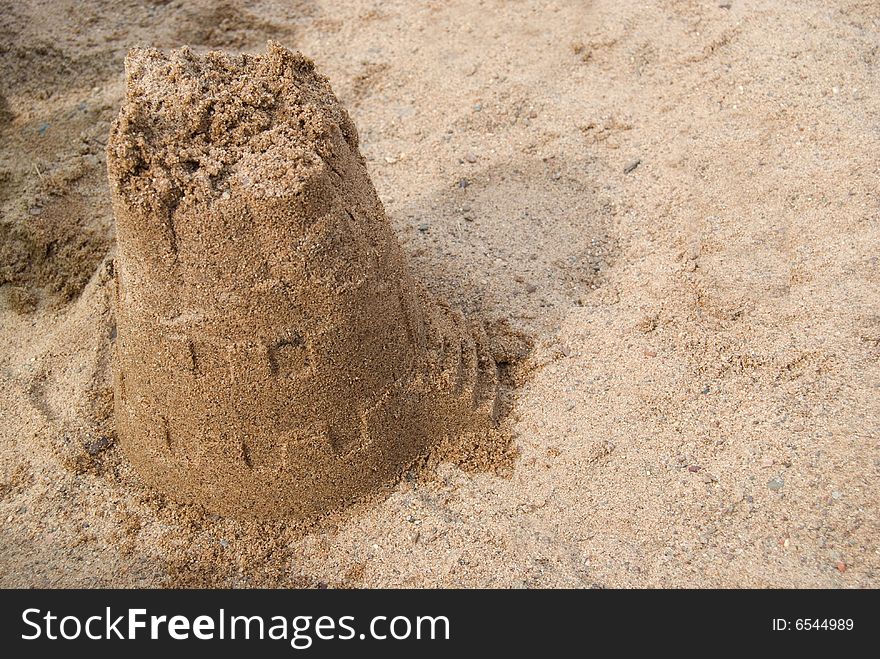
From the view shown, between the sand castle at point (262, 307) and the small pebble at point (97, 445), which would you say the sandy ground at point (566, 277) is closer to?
the small pebble at point (97, 445)

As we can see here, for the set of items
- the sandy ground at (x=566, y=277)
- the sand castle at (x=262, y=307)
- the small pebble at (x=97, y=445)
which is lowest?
the small pebble at (x=97, y=445)

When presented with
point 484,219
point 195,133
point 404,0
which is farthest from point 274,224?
point 404,0

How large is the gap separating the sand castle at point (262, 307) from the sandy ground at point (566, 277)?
0.59 feet

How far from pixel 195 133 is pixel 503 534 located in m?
1.42

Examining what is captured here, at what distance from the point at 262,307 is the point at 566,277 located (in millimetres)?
1450

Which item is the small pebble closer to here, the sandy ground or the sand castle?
the sandy ground

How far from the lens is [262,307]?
7.05 ft

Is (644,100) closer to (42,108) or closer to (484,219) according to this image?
(484,219)

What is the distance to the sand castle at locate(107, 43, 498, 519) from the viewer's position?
2053 millimetres

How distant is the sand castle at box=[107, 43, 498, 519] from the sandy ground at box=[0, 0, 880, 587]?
18 centimetres

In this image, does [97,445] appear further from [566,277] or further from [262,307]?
[566,277]

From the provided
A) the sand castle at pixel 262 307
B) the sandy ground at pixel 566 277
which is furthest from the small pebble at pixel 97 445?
the sand castle at pixel 262 307

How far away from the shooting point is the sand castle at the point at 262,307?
2.05m

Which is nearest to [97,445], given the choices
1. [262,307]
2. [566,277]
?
[262,307]
